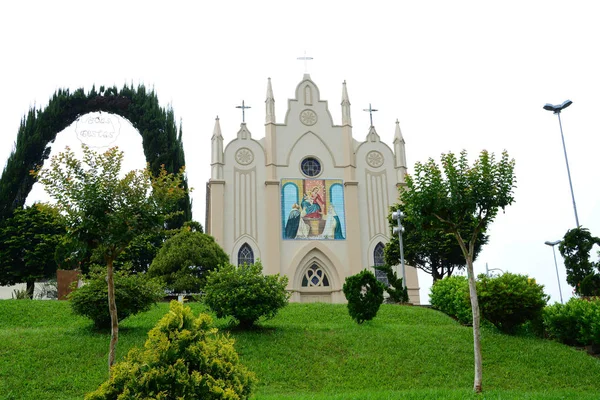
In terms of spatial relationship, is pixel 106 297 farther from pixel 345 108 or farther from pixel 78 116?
pixel 78 116

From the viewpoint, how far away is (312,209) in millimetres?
34625

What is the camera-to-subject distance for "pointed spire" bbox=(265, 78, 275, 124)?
3669 cm

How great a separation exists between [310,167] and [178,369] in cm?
2932

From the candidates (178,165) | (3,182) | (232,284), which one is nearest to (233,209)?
(178,165)

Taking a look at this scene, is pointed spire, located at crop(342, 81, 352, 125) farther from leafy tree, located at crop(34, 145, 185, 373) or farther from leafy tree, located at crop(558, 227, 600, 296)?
leafy tree, located at crop(34, 145, 185, 373)

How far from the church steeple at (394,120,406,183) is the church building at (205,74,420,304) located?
0.07 metres

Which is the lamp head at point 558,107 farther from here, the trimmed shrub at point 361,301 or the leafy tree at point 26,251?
the leafy tree at point 26,251

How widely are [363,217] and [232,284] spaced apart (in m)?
20.1

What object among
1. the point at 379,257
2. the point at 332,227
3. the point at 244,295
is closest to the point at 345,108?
the point at 332,227

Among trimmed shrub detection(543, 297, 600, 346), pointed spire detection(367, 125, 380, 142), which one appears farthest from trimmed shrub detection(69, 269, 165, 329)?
pointed spire detection(367, 125, 380, 142)

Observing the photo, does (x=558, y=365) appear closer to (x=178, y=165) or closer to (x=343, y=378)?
(x=343, y=378)

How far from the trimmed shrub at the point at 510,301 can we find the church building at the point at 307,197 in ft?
53.4

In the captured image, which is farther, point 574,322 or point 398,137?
point 398,137

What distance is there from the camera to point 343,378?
12508mm
